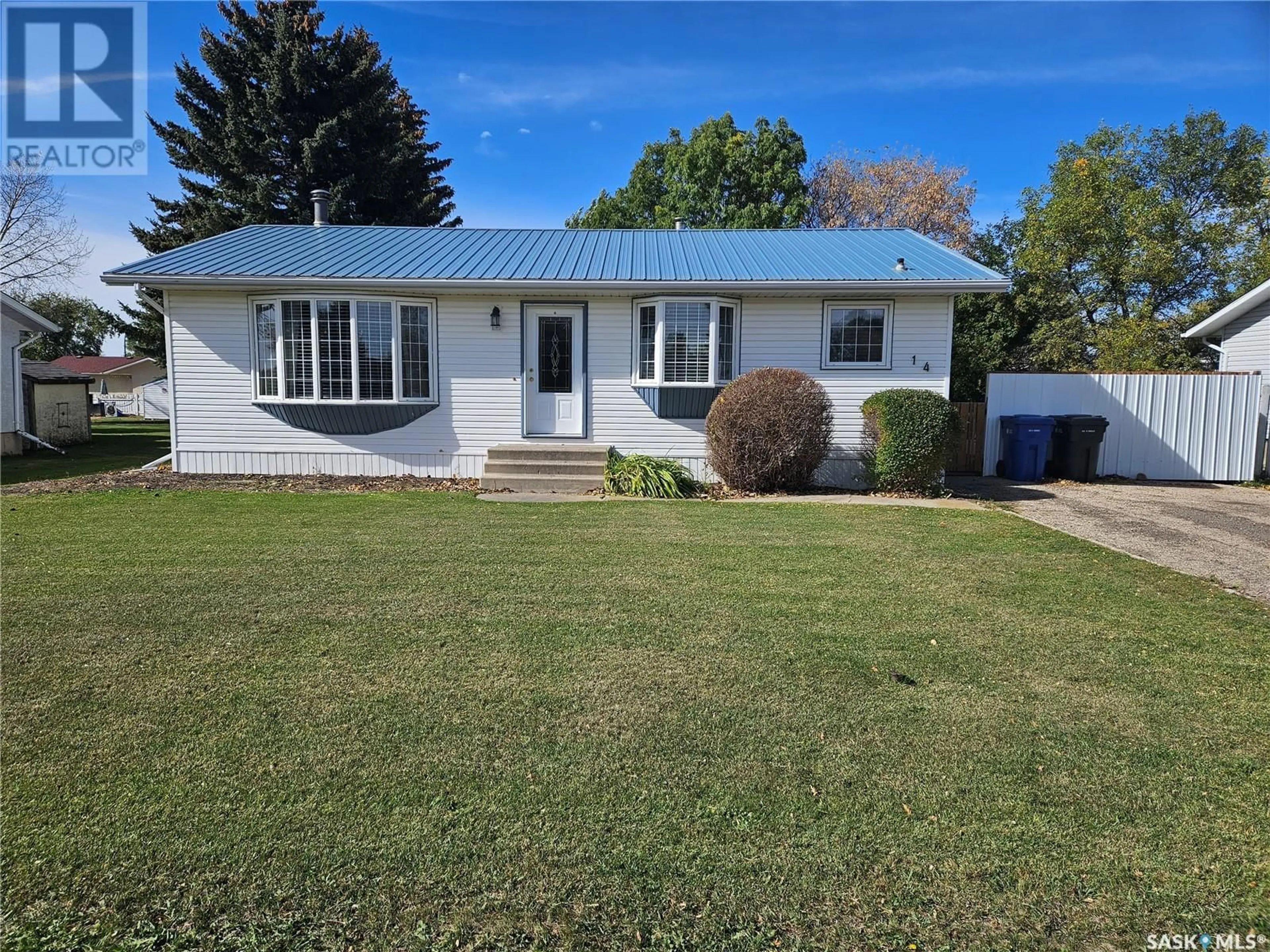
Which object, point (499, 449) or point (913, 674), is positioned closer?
point (913, 674)

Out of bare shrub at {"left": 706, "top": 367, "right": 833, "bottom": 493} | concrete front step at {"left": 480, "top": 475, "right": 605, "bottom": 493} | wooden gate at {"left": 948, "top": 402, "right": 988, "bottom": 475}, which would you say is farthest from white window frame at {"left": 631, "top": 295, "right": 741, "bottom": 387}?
wooden gate at {"left": 948, "top": 402, "right": 988, "bottom": 475}

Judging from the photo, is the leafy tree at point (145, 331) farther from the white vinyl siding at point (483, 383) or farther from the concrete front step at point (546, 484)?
the concrete front step at point (546, 484)

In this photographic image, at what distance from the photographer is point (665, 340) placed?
10.8 meters

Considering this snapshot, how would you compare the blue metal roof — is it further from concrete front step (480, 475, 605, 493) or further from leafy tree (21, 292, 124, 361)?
leafy tree (21, 292, 124, 361)

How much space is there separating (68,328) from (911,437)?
193 feet

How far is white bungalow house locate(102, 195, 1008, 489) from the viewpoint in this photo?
1061 centimetres

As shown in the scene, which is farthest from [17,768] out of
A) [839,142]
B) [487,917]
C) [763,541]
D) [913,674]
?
[839,142]

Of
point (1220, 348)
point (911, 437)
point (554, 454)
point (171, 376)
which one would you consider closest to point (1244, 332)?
point (1220, 348)

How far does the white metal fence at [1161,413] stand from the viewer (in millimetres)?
12117

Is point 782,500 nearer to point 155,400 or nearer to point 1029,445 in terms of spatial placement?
point 1029,445

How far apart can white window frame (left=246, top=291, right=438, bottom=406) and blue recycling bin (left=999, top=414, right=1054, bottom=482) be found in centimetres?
984

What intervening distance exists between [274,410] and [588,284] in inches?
214

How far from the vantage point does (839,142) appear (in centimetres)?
2875

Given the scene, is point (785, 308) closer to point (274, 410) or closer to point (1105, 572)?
point (1105, 572)
